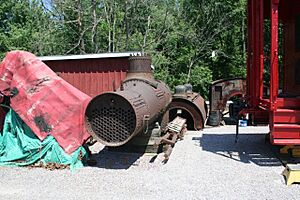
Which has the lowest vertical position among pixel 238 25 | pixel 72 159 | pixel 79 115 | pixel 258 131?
pixel 258 131

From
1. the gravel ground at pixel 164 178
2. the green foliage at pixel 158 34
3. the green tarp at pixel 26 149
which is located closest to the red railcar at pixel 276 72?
the gravel ground at pixel 164 178

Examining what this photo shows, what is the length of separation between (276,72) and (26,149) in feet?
16.4

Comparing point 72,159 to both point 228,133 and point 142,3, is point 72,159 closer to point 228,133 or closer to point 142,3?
point 228,133

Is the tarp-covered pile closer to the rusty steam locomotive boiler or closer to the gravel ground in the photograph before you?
the gravel ground

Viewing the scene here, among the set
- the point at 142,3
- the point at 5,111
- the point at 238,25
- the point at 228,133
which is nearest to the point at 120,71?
the point at 228,133

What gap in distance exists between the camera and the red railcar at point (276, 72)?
6438 mm

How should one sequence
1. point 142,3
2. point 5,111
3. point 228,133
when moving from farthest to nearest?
point 142,3
point 228,133
point 5,111

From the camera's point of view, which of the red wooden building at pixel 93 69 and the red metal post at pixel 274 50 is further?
the red wooden building at pixel 93 69

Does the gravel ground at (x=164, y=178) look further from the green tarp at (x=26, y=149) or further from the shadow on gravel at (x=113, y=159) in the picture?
the green tarp at (x=26, y=149)

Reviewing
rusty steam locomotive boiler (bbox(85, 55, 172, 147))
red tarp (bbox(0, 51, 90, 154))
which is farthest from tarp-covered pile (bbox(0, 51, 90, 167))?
rusty steam locomotive boiler (bbox(85, 55, 172, 147))

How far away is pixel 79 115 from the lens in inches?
270

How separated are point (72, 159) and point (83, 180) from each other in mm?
881

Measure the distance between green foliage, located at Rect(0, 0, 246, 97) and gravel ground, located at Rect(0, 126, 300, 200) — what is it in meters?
13.4

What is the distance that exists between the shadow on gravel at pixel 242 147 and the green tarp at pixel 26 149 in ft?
10.4
